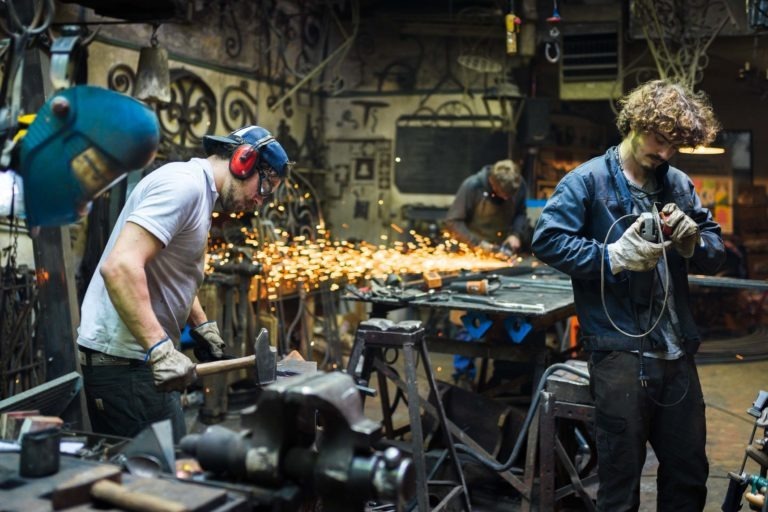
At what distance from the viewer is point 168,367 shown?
256 centimetres

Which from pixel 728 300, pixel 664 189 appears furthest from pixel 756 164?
pixel 664 189

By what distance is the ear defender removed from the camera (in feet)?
9.73

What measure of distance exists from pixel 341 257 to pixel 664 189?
17.7ft

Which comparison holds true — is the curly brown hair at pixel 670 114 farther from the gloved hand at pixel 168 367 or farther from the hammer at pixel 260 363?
the gloved hand at pixel 168 367

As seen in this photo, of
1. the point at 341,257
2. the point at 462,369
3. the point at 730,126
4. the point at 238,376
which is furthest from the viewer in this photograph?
the point at 730,126

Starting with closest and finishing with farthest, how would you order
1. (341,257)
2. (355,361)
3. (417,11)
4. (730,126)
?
(355,361) → (341,257) → (417,11) → (730,126)

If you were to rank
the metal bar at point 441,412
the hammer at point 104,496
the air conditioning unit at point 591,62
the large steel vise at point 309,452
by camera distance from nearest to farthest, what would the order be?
the hammer at point 104,496 → the large steel vise at point 309,452 → the metal bar at point 441,412 → the air conditioning unit at point 591,62

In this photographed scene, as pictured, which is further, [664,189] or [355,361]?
[355,361]

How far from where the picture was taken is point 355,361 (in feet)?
13.2

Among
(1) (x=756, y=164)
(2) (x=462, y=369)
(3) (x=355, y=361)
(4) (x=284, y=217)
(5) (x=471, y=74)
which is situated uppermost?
(5) (x=471, y=74)

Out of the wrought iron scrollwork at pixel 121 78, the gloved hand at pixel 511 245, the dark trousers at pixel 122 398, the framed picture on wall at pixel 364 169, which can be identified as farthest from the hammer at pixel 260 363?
the framed picture on wall at pixel 364 169

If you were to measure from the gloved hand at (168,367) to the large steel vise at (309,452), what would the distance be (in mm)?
658

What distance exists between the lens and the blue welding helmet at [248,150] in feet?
9.76

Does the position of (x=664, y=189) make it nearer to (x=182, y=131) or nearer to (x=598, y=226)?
(x=598, y=226)
